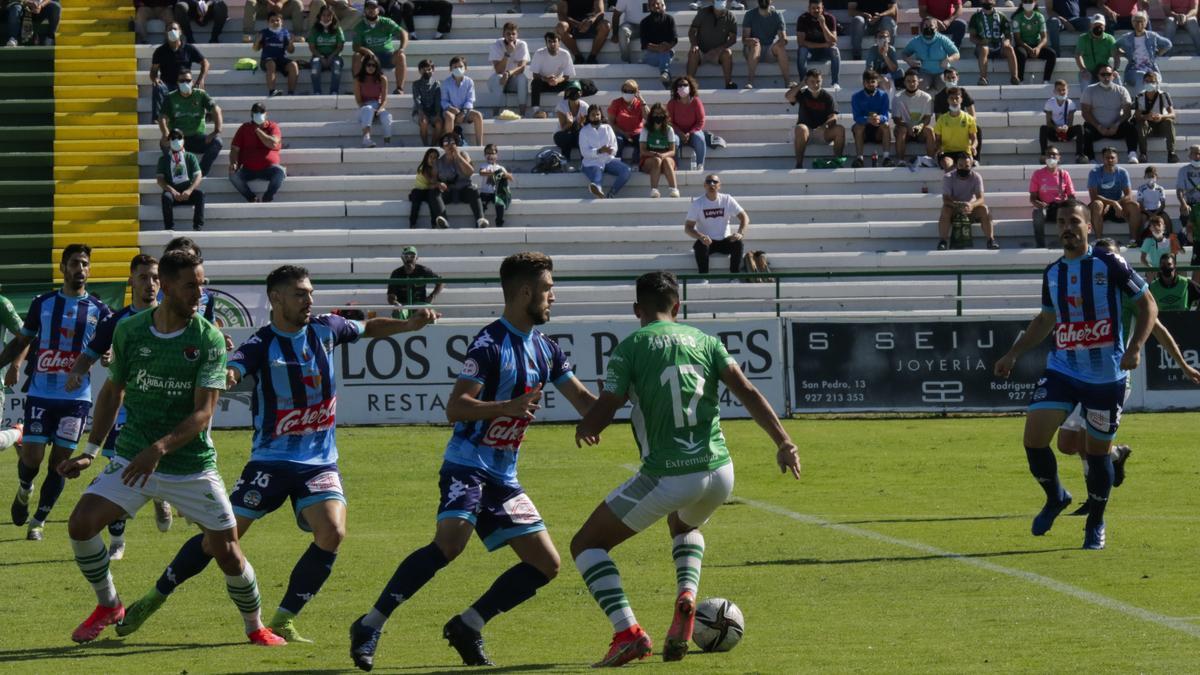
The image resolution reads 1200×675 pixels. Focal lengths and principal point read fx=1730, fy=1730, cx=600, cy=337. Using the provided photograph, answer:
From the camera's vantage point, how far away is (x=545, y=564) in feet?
27.8

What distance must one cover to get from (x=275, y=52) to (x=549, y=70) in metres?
4.88

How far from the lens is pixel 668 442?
8.23 m

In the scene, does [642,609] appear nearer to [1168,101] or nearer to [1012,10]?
[1168,101]

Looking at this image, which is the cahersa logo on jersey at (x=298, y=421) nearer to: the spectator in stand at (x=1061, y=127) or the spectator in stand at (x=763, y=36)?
the spectator in stand at (x=1061, y=127)

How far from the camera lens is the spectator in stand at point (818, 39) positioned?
30.3m

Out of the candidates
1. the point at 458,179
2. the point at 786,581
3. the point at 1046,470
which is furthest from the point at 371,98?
the point at 786,581

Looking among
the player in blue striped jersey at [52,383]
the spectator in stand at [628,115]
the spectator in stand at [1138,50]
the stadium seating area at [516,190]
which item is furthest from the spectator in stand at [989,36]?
the player in blue striped jersey at [52,383]

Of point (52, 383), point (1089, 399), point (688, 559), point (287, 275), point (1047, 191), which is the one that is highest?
point (287, 275)

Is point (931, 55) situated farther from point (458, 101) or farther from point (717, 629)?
point (717, 629)

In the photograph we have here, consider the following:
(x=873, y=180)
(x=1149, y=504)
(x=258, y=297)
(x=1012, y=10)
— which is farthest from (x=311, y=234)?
(x=1149, y=504)

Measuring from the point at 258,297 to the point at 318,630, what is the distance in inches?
553

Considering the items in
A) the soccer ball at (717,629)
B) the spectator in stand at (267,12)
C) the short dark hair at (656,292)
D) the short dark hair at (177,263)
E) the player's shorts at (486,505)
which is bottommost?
the soccer ball at (717,629)

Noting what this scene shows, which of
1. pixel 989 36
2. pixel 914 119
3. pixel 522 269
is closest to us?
pixel 522 269

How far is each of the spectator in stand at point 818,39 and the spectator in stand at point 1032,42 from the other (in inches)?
132
